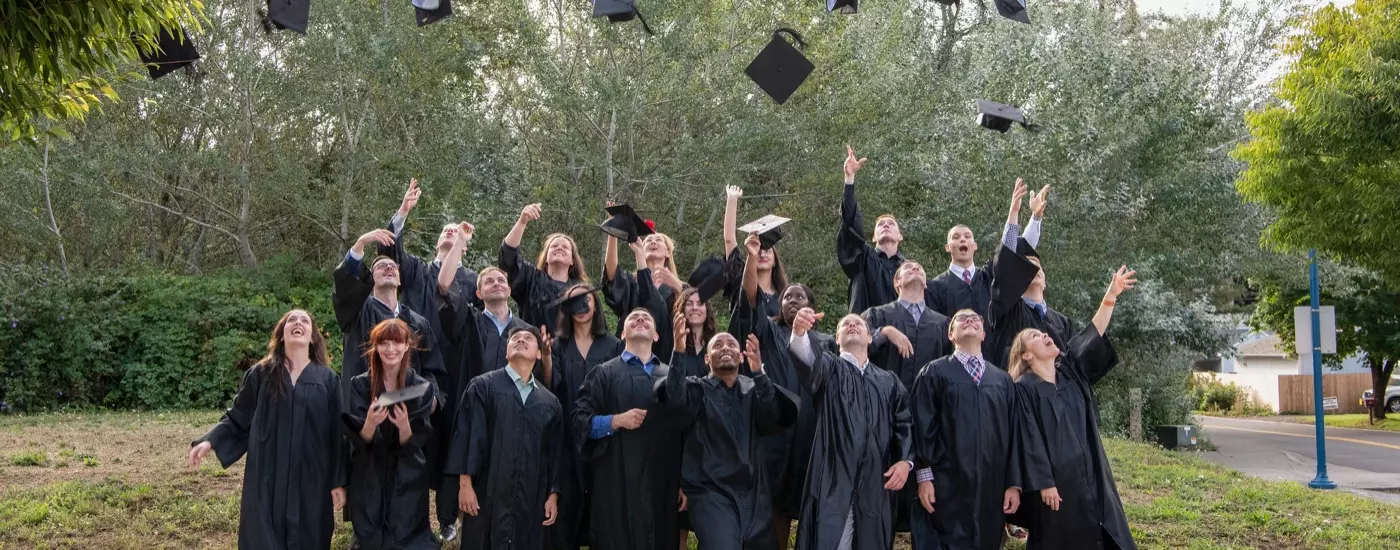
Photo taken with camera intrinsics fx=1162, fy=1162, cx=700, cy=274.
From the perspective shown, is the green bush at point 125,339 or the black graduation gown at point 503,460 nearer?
the black graduation gown at point 503,460

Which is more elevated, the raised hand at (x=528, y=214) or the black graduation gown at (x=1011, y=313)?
the raised hand at (x=528, y=214)

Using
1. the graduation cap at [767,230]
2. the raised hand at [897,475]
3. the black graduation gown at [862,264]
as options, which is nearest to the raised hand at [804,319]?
the raised hand at [897,475]

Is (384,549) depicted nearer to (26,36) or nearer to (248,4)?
(26,36)

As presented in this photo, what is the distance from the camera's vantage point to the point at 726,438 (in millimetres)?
6004

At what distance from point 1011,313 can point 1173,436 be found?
12.1 m

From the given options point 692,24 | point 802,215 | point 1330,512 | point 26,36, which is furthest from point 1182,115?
point 26,36

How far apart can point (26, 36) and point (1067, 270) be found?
40.6ft

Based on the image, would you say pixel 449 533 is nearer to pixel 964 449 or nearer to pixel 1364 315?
pixel 964 449

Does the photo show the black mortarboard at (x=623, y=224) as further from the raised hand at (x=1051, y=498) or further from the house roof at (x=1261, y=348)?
the house roof at (x=1261, y=348)

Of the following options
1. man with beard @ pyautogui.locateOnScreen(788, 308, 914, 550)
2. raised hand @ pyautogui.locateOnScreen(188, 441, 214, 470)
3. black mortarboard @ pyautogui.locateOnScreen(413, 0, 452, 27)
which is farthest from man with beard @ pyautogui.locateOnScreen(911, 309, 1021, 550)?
black mortarboard @ pyautogui.locateOnScreen(413, 0, 452, 27)

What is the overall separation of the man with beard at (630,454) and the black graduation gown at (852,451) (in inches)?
29.8

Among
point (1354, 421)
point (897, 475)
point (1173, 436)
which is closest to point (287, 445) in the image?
point (897, 475)

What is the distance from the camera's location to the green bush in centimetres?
1468

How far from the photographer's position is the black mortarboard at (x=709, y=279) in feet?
20.9
